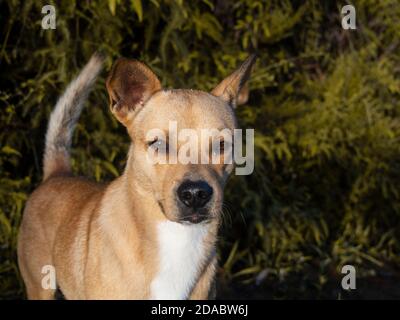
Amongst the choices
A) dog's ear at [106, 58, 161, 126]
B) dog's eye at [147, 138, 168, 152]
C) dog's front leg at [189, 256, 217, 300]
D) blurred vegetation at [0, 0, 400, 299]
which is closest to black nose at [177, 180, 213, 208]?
dog's eye at [147, 138, 168, 152]

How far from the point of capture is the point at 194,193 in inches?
130

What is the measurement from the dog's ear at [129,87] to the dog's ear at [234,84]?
0.39 meters

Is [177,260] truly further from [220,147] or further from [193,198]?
[220,147]

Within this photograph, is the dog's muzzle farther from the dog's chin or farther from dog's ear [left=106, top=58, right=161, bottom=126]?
dog's ear [left=106, top=58, right=161, bottom=126]

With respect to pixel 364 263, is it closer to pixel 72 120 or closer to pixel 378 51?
pixel 378 51

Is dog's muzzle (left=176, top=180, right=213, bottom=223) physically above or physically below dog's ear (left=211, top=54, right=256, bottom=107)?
below

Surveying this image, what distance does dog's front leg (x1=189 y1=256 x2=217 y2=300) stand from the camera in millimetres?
3639

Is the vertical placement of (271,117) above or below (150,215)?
above

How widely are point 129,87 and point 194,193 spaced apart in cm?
78

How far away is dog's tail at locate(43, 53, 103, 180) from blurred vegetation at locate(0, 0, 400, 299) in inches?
31.1

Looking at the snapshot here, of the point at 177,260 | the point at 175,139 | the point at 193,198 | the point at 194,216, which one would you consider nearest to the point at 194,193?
the point at 193,198

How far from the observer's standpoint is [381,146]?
6.50 meters
